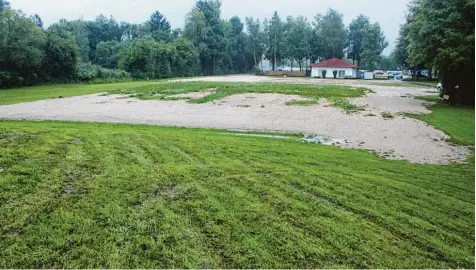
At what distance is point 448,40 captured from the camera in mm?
21938

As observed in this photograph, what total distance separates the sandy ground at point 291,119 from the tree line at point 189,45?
23830mm

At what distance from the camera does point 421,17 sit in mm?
23891

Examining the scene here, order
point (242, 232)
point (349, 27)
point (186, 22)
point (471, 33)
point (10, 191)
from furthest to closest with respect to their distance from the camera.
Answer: point (349, 27) < point (186, 22) < point (471, 33) < point (10, 191) < point (242, 232)

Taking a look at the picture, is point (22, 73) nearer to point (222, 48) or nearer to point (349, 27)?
point (222, 48)

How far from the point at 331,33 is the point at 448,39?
67.2 m

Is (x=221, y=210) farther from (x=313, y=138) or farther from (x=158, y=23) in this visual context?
(x=158, y=23)

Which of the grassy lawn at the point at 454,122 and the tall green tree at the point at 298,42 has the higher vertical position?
the tall green tree at the point at 298,42

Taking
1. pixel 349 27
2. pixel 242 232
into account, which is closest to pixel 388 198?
pixel 242 232

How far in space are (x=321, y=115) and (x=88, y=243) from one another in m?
15.4

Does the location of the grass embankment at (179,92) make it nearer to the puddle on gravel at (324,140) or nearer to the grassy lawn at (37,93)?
the grassy lawn at (37,93)

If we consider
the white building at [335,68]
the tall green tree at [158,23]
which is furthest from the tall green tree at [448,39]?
the tall green tree at [158,23]

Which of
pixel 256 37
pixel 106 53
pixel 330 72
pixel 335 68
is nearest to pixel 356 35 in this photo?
pixel 335 68

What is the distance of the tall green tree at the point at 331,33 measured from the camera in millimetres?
85812

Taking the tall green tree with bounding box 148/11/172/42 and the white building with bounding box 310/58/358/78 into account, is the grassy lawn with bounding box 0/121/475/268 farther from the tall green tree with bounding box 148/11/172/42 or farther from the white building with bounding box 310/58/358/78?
the tall green tree with bounding box 148/11/172/42
